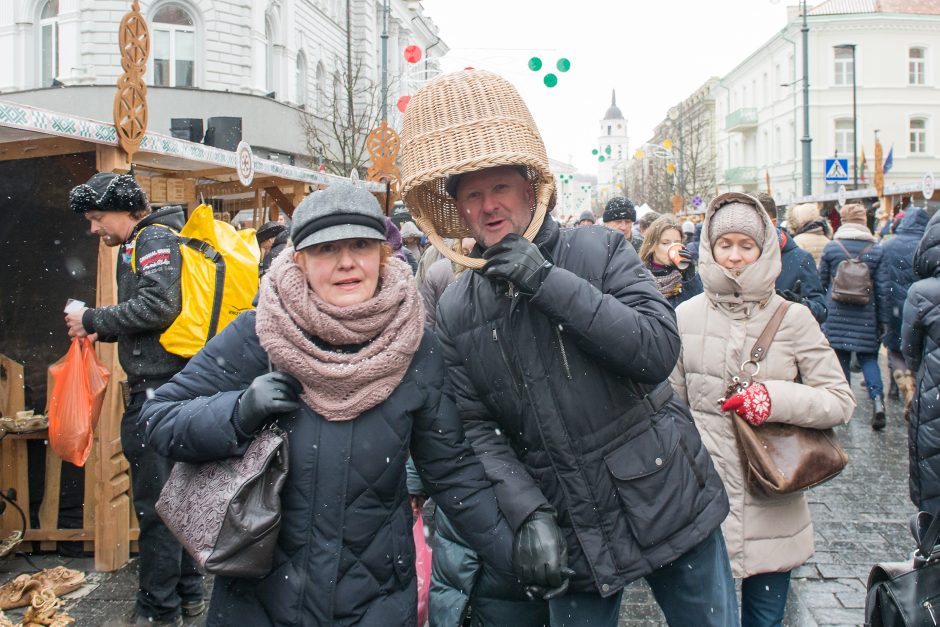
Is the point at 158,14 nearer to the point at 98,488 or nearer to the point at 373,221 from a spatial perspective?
the point at 98,488

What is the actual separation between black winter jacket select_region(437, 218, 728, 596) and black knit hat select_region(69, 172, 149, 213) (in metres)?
2.54

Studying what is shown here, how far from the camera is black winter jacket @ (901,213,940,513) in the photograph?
3355 mm

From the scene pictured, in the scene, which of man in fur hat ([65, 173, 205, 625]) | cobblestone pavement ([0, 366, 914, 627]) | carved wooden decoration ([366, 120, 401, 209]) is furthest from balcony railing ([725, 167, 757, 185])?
man in fur hat ([65, 173, 205, 625])

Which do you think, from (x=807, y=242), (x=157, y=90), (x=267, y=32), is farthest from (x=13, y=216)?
(x=267, y=32)

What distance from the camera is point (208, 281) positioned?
4074 mm

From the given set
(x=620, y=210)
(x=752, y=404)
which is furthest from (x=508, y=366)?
(x=620, y=210)

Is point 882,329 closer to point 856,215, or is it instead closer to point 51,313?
point 856,215

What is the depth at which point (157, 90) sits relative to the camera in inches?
866

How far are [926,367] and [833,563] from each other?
5.38 ft

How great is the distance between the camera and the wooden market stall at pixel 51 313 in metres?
4.78

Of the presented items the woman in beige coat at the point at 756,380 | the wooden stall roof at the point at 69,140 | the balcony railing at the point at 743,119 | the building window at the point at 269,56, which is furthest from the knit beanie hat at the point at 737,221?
the balcony railing at the point at 743,119

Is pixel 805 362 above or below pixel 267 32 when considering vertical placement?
below

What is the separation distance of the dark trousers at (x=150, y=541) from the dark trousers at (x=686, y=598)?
246 cm

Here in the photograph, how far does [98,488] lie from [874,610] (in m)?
4.25
